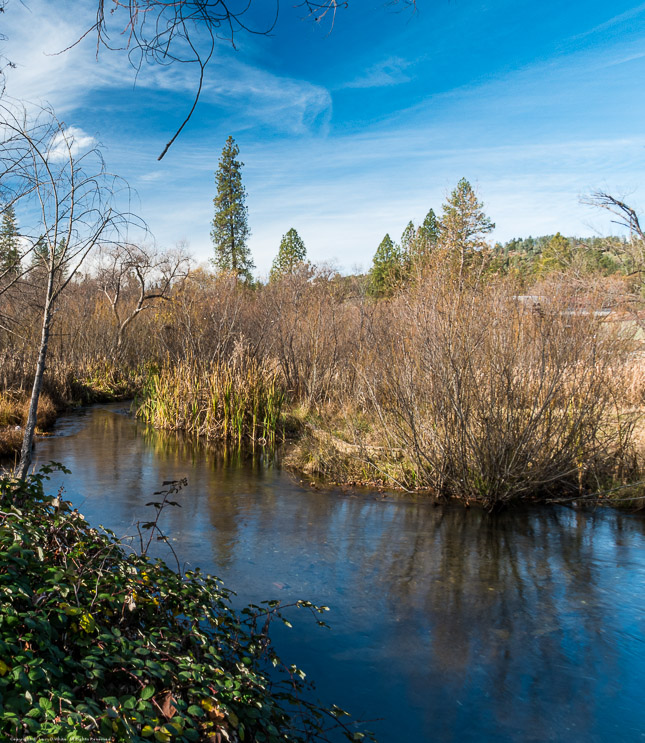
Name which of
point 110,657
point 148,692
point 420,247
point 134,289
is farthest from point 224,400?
point 134,289

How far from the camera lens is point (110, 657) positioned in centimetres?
221

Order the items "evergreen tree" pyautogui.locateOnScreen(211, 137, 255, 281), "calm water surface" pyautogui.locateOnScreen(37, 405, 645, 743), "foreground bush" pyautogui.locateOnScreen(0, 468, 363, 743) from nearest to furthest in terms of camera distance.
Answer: "foreground bush" pyautogui.locateOnScreen(0, 468, 363, 743) → "calm water surface" pyautogui.locateOnScreen(37, 405, 645, 743) → "evergreen tree" pyautogui.locateOnScreen(211, 137, 255, 281)

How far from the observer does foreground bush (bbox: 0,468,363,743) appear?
6.04 ft

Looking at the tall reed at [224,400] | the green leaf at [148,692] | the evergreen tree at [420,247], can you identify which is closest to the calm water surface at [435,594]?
the green leaf at [148,692]

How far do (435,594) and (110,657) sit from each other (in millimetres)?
3279

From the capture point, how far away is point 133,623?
272 cm

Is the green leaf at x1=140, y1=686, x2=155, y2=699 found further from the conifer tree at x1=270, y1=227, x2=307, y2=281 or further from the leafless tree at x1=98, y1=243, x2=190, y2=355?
the conifer tree at x1=270, y1=227, x2=307, y2=281

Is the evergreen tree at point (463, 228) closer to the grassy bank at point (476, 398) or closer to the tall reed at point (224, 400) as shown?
the grassy bank at point (476, 398)

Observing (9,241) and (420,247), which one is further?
(420,247)

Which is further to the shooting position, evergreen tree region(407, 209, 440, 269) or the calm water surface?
evergreen tree region(407, 209, 440, 269)

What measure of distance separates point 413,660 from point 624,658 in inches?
58.6

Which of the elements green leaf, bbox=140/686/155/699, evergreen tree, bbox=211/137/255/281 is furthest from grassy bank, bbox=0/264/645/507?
evergreen tree, bbox=211/137/255/281

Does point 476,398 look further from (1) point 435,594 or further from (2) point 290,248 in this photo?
(2) point 290,248

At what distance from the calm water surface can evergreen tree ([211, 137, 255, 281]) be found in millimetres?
32509
